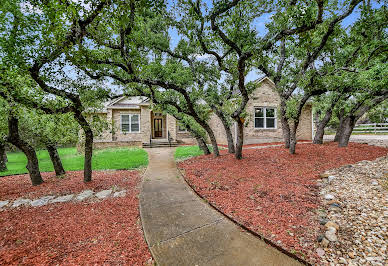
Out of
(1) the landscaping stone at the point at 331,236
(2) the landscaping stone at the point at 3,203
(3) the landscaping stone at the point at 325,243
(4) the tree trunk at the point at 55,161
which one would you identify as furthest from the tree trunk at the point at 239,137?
(2) the landscaping stone at the point at 3,203

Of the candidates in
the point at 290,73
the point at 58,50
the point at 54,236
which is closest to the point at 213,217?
the point at 54,236

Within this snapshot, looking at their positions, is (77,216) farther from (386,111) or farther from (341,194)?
(386,111)

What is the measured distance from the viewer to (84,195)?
4.74m

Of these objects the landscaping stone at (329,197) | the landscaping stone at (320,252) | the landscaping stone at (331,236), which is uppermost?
the landscaping stone at (329,197)

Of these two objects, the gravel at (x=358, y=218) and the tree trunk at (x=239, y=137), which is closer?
the gravel at (x=358, y=218)

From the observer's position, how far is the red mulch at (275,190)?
276cm

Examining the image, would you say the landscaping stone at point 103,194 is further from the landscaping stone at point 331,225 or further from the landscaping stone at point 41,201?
the landscaping stone at point 331,225

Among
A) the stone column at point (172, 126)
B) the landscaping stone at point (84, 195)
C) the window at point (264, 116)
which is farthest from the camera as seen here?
the stone column at point (172, 126)

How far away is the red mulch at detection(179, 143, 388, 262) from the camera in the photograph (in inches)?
109

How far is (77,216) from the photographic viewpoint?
11.8 feet

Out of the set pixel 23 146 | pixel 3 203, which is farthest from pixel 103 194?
pixel 23 146

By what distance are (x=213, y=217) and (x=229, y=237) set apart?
0.65m

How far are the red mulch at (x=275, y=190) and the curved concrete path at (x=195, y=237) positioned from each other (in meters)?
0.25

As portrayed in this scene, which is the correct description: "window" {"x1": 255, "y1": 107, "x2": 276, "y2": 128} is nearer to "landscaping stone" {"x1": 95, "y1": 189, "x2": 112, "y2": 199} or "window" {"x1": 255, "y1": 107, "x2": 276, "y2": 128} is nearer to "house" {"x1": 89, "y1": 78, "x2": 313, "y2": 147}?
"house" {"x1": 89, "y1": 78, "x2": 313, "y2": 147}
